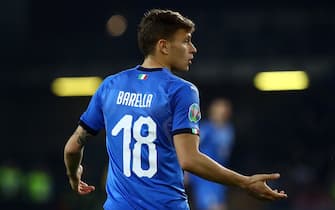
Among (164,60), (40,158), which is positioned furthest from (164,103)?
(40,158)

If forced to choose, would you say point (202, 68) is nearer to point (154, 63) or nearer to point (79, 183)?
point (79, 183)

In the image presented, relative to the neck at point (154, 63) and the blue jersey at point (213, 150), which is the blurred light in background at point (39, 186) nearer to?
the blue jersey at point (213, 150)

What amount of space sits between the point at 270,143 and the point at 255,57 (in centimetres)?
152

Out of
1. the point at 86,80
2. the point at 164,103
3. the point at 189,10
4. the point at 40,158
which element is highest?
the point at 164,103

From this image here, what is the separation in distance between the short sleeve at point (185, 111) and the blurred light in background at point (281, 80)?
13.5 metres

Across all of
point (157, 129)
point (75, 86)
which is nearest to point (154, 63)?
point (157, 129)

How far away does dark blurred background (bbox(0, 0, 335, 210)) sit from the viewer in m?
17.6

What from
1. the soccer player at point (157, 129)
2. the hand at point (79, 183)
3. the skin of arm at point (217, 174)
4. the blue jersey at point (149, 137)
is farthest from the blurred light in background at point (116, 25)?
the skin of arm at point (217, 174)

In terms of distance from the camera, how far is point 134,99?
17.0 ft

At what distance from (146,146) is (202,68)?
13.4 m

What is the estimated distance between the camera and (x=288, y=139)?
18.1 metres

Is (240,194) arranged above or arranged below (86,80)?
below

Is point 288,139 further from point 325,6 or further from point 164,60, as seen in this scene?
point 164,60

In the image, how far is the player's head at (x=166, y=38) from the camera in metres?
5.24
